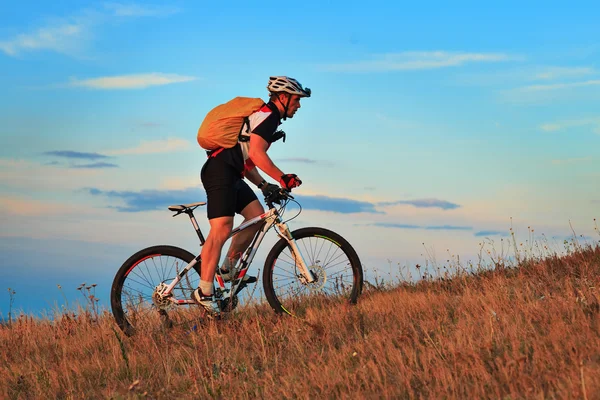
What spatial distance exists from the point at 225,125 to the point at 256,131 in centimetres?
40

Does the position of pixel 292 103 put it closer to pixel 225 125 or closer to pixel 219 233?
pixel 225 125

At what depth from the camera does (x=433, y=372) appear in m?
5.39

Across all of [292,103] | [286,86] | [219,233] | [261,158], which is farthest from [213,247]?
[286,86]

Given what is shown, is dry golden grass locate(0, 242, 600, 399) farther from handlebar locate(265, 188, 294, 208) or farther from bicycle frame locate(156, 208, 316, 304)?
handlebar locate(265, 188, 294, 208)

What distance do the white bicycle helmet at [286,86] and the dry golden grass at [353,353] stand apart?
2707mm

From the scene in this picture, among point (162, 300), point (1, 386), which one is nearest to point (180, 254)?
point (162, 300)

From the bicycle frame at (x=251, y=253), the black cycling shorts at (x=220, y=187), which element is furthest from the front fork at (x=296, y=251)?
the black cycling shorts at (x=220, y=187)

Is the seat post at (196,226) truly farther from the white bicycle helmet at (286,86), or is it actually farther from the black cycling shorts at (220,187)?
the white bicycle helmet at (286,86)

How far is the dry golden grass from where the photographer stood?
5.22m

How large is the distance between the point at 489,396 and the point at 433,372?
0.63 metres

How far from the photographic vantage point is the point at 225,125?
786 cm

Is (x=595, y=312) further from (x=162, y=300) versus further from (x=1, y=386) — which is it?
(x=1, y=386)

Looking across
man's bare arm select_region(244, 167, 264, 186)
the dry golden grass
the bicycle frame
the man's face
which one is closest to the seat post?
the bicycle frame

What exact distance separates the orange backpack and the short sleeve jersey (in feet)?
0.26
